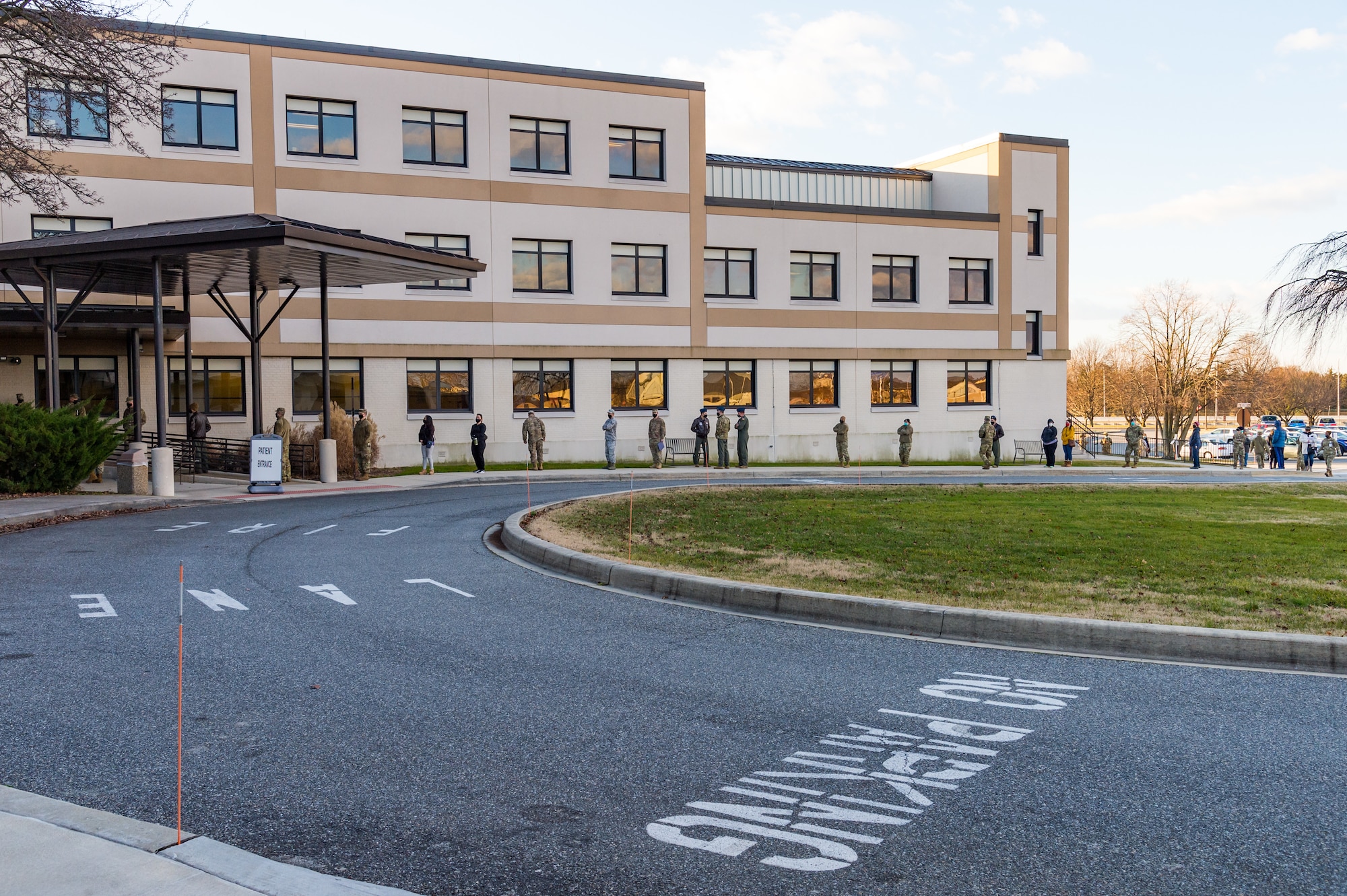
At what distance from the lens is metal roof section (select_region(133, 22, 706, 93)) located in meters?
32.9

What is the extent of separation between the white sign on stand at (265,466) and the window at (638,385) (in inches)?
603

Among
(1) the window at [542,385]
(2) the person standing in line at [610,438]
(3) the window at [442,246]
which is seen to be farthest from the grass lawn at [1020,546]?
(3) the window at [442,246]

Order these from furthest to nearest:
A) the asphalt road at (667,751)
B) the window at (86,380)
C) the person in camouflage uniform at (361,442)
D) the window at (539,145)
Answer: the window at (539,145), the window at (86,380), the person in camouflage uniform at (361,442), the asphalt road at (667,751)

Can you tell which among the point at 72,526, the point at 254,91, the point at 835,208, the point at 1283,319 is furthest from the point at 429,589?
the point at 835,208

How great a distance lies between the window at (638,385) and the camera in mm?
38500

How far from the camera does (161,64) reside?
1275 inches

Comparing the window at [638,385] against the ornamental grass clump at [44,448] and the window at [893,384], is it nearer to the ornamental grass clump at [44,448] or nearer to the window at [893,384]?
the window at [893,384]

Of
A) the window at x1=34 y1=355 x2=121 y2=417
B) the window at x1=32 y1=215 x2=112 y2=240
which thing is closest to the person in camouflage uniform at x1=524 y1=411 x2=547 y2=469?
the window at x1=34 y1=355 x2=121 y2=417

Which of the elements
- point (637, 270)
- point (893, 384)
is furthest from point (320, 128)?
point (893, 384)

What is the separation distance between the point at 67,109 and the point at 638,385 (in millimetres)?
19970

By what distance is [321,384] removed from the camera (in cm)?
3512

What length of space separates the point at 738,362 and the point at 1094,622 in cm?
3178

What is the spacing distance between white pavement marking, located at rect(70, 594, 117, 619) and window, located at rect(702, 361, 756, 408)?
2945 cm

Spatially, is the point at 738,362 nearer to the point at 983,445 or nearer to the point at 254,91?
the point at 983,445
